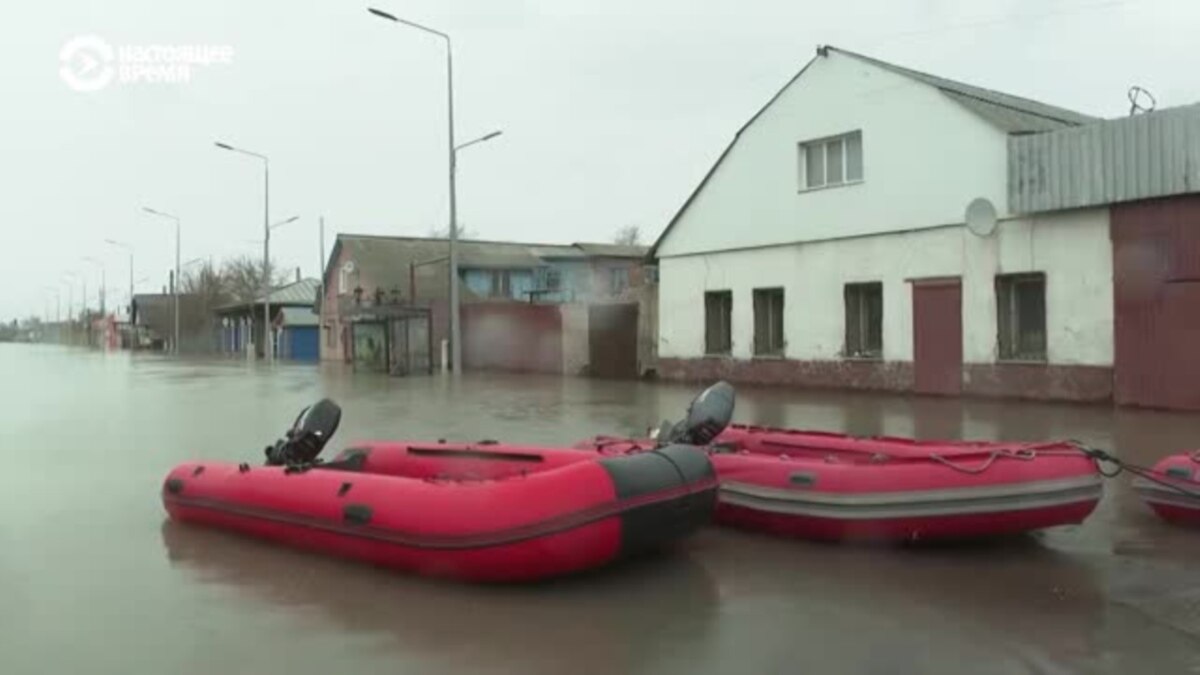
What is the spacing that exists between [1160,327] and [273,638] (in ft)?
49.5

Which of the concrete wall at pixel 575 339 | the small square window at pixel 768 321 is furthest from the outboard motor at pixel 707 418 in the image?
the concrete wall at pixel 575 339

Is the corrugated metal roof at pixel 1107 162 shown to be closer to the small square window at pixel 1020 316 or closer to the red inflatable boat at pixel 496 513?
the small square window at pixel 1020 316

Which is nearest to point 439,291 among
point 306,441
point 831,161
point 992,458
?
point 831,161

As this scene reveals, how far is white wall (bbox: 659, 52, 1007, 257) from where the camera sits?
1880 cm

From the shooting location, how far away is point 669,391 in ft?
72.2

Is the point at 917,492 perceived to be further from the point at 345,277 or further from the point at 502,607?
the point at 345,277

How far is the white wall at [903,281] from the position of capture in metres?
16.7

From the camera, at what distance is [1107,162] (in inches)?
632

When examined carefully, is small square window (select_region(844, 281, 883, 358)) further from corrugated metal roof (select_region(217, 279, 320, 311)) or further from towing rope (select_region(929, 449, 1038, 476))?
corrugated metal roof (select_region(217, 279, 320, 311))

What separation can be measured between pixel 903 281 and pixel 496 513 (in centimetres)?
1590

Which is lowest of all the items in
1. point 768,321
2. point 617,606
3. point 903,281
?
point 617,606

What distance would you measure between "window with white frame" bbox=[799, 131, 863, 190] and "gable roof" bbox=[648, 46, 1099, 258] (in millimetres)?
1544

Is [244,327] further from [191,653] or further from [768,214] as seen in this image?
[191,653]

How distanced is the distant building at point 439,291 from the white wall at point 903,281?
353 inches
